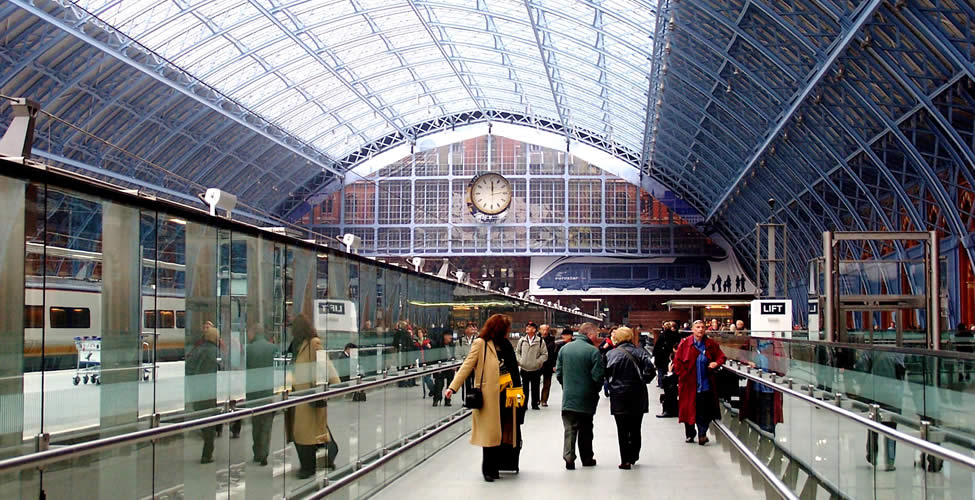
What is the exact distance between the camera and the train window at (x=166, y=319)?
6.79 m

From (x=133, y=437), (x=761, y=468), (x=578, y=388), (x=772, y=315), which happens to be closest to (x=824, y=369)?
(x=761, y=468)

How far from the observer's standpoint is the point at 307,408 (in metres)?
8.74

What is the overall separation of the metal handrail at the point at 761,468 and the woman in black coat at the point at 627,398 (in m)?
1.26

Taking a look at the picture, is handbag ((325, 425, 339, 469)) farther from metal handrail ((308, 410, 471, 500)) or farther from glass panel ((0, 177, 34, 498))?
glass panel ((0, 177, 34, 498))

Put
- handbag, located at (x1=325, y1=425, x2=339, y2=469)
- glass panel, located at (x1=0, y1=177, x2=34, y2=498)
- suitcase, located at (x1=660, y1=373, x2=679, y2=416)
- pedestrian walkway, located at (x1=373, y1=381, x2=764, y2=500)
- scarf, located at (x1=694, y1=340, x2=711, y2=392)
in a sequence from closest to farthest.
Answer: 1. glass panel, located at (x1=0, y1=177, x2=34, y2=498)
2. handbag, located at (x1=325, y1=425, x2=339, y2=469)
3. pedestrian walkway, located at (x1=373, y1=381, x2=764, y2=500)
4. scarf, located at (x1=694, y1=340, x2=711, y2=392)
5. suitcase, located at (x1=660, y1=373, x2=679, y2=416)

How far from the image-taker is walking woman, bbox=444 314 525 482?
1178 centimetres

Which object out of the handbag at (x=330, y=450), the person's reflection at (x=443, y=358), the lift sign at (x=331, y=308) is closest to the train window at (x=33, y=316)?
the handbag at (x=330, y=450)

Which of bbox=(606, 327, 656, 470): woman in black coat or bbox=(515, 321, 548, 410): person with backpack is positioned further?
bbox=(515, 321, 548, 410): person with backpack

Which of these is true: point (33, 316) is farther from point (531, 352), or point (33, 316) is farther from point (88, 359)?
point (531, 352)

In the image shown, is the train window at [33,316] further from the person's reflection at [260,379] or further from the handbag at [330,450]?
the handbag at [330,450]

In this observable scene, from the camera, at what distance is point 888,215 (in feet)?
134

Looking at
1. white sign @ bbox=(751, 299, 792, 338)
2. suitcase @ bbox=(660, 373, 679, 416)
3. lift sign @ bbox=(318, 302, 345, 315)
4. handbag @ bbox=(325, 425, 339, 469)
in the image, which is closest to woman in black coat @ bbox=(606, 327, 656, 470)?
lift sign @ bbox=(318, 302, 345, 315)

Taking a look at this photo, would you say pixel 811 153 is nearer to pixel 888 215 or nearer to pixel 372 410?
pixel 888 215

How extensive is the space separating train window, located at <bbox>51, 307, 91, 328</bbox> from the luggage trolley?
0.28 ft
